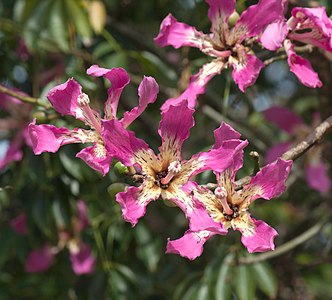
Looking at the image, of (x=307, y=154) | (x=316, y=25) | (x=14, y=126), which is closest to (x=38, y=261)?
(x=14, y=126)

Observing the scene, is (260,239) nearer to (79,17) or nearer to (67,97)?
(67,97)

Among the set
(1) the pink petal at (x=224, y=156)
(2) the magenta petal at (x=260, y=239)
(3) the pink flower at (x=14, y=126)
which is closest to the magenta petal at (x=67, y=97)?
(1) the pink petal at (x=224, y=156)

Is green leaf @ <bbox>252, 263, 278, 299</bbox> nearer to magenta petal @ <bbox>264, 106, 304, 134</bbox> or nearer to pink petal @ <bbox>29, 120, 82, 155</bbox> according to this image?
magenta petal @ <bbox>264, 106, 304, 134</bbox>

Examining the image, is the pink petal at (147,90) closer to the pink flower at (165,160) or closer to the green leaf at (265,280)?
the pink flower at (165,160)

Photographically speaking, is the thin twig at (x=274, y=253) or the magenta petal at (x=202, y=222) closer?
the magenta petal at (x=202, y=222)

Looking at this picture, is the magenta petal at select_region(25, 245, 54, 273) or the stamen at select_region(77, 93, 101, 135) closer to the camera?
the stamen at select_region(77, 93, 101, 135)

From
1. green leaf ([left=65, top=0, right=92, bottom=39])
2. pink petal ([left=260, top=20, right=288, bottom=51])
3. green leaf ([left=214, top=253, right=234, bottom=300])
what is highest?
pink petal ([left=260, top=20, right=288, bottom=51])

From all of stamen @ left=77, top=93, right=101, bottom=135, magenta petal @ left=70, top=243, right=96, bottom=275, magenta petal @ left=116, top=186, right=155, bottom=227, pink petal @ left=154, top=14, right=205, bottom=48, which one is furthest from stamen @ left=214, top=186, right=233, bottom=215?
magenta petal @ left=70, top=243, right=96, bottom=275
